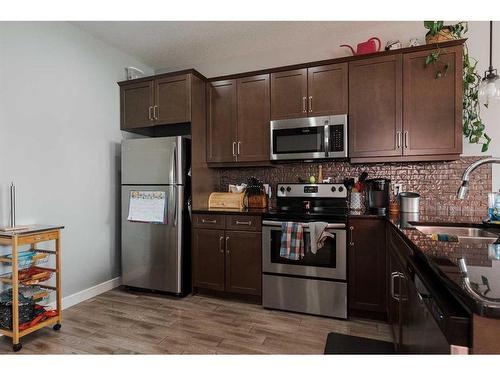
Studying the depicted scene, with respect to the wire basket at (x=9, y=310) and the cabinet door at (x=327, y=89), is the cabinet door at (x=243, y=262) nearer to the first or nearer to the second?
the cabinet door at (x=327, y=89)

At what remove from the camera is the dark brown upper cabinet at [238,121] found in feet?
9.87

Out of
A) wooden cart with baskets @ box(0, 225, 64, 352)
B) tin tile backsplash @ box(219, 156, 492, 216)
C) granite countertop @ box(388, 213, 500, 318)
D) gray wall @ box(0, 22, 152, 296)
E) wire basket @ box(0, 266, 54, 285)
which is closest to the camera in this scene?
granite countertop @ box(388, 213, 500, 318)

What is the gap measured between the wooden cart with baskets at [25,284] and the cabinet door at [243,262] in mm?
1455

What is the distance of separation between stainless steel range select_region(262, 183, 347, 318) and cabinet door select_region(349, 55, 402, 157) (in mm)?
487

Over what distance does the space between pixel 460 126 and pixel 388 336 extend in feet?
5.97

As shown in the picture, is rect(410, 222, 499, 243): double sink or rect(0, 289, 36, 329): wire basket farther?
rect(0, 289, 36, 329): wire basket

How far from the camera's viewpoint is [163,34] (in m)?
2.98

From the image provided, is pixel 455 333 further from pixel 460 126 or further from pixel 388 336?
pixel 460 126

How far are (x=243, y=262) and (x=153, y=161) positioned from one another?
1.40 metres

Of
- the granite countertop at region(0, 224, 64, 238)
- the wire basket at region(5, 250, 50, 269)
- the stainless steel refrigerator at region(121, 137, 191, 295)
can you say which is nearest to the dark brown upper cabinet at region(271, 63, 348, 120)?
the stainless steel refrigerator at region(121, 137, 191, 295)

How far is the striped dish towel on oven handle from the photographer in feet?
8.16

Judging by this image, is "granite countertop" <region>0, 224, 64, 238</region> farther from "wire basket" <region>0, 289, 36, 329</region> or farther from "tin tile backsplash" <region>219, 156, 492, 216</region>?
"tin tile backsplash" <region>219, 156, 492, 216</region>

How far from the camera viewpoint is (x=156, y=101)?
124 inches

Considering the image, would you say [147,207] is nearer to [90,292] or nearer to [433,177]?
[90,292]
